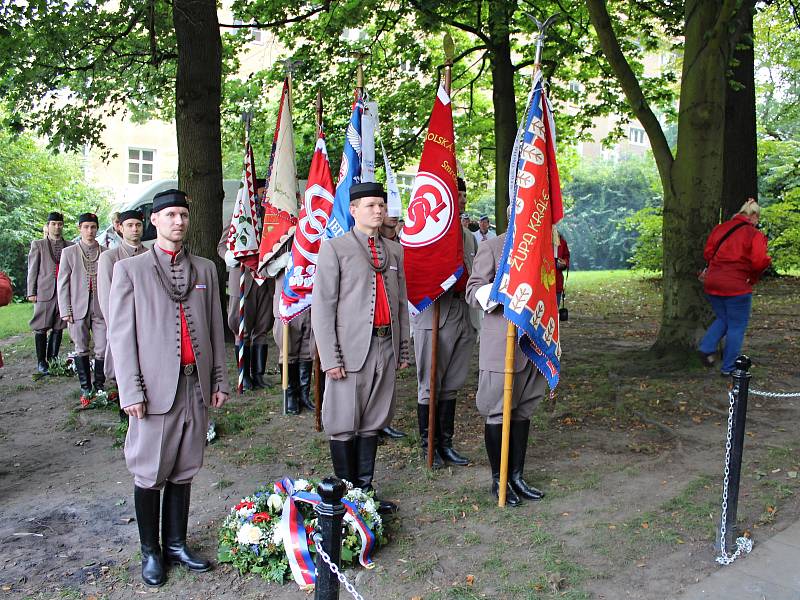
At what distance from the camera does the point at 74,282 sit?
30.1ft

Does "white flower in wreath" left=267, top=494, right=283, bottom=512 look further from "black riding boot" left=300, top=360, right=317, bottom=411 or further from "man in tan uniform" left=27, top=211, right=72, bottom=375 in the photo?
"man in tan uniform" left=27, top=211, right=72, bottom=375

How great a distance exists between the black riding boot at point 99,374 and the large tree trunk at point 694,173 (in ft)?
22.3

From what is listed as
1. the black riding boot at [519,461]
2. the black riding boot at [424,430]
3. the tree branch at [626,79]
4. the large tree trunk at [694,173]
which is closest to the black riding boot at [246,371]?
the black riding boot at [424,430]

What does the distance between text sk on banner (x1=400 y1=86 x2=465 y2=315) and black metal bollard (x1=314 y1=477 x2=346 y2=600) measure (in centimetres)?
333

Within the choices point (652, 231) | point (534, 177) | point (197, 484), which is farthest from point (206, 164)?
point (652, 231)

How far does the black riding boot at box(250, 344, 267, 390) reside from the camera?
979cm

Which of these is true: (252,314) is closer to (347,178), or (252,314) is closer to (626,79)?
(347,178)

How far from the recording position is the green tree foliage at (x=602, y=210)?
4000 centimetres

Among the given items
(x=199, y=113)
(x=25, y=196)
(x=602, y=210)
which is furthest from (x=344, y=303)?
(x=602, y=210)

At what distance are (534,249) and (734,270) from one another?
4483mm

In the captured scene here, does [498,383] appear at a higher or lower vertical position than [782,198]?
lower

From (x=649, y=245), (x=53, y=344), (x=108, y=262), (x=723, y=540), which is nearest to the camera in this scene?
(x=723, y=540)

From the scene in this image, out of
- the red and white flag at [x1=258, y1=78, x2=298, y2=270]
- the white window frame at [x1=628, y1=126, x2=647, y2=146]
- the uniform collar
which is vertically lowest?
the uniform collar

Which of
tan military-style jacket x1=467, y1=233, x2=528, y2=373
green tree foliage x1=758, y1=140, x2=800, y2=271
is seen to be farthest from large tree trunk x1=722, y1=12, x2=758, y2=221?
tan military-style jacket x1=467, y1=233, x2=528, y2=373
